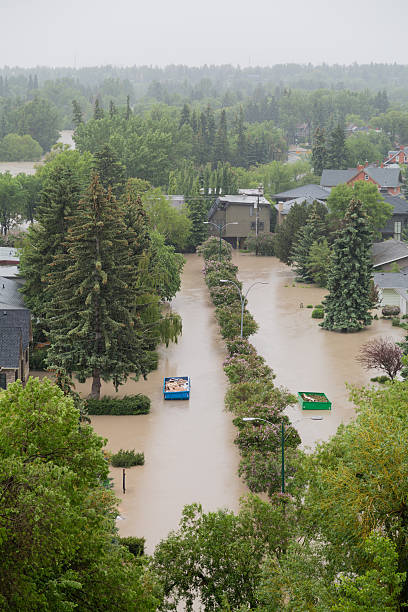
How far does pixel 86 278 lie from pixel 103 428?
8135 mm

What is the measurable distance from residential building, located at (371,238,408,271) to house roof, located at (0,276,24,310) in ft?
133

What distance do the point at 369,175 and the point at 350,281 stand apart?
60904 millimetres

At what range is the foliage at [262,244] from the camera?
333ft

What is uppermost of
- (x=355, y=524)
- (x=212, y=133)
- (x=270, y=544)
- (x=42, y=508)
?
(x=212, y=133)

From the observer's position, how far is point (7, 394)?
64.0ft

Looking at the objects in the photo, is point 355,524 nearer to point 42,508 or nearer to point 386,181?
Answer: point 42,508

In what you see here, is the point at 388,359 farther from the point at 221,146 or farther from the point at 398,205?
the point at 221,146

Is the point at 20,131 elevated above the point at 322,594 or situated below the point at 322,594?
above

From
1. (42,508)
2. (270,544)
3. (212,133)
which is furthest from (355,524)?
(212,133)

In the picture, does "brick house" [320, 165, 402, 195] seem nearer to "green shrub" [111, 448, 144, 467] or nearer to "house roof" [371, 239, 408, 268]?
"house roof" [371, 239, 408, 268]

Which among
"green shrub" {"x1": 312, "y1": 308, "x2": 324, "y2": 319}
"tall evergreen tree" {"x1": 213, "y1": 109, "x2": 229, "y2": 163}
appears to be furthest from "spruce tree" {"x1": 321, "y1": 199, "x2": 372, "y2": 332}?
"tall evergreen tree" {"x1": 213, "y1": 109, "x2": 229, "y2": 163}

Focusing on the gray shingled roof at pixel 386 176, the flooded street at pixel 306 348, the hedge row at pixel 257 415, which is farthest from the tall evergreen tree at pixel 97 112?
the hedge row at pixel 257 415

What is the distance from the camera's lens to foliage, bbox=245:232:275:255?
333ft

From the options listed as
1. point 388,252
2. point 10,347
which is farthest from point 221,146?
point 10,347
